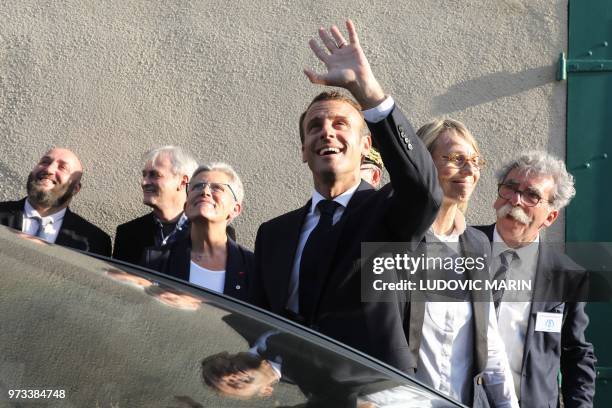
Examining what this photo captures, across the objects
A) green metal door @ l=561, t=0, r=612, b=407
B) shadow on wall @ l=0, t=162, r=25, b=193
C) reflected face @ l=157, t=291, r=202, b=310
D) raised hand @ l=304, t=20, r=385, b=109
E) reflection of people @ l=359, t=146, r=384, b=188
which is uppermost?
green metal door @ l=561, t=0, r=612, b=407

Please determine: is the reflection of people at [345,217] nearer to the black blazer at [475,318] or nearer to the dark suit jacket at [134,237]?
the black blazer at [475,318]

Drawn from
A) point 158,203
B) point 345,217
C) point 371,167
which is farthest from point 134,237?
point 345,217

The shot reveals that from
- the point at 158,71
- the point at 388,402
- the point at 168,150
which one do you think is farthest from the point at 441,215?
the point at 158,71

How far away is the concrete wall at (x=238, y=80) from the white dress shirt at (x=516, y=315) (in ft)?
5.61

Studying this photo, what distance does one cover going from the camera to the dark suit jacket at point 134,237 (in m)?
4.62

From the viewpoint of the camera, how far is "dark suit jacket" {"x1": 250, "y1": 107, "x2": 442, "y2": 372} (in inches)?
103

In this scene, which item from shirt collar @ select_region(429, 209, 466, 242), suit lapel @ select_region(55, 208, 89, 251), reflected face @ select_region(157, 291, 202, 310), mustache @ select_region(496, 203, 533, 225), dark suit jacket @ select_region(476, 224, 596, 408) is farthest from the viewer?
suit lapel @ select_region(55, 208, 89, 251)

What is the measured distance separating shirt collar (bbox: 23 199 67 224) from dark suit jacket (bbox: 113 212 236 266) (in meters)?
0.30

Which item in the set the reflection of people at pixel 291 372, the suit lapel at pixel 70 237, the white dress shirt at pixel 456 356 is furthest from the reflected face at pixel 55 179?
the reflection of people at pixel 291 372

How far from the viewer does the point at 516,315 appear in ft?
11.3

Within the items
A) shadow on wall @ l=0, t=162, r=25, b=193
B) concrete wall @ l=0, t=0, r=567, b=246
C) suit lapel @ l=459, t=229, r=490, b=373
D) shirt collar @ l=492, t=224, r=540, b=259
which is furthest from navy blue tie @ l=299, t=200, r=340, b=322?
shadow on wall @ l=0, t=162, r=25, b=193

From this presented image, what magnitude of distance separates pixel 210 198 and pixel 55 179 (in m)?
1.11

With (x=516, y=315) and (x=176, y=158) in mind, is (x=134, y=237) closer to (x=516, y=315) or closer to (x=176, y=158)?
(x=176, y=158)

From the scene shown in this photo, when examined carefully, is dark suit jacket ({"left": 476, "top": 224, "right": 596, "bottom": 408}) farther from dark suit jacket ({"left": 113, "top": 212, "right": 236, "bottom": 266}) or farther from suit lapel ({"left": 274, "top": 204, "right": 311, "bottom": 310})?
dark suit jacket ({"left": 113, "top": 212, "right": 236, "bottom": 266})
